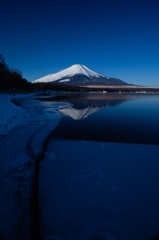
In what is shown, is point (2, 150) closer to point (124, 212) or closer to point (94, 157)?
point (94, 157)

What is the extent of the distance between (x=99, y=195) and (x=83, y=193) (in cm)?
29

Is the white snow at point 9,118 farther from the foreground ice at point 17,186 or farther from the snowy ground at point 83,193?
the snowy ground at point 83,193

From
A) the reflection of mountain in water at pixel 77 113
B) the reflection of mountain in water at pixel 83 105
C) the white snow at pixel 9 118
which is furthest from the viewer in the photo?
the reflection of mountain in water at pixel 83 105

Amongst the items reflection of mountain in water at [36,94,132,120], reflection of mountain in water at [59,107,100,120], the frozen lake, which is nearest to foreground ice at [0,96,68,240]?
the frozen lake

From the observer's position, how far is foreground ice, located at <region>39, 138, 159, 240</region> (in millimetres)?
1647

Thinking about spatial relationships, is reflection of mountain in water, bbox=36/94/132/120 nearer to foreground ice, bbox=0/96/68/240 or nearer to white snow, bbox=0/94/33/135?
white snow, bbox=0/94/33/135

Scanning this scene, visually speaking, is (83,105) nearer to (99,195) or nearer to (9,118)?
(9,118)

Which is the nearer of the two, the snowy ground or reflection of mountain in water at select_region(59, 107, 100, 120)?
the snowy ground

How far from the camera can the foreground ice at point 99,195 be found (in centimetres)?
165

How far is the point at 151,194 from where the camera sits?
220 cm

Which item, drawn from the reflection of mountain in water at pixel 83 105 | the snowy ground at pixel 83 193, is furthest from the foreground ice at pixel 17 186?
the reflection of mountain in water at pixel 83 105

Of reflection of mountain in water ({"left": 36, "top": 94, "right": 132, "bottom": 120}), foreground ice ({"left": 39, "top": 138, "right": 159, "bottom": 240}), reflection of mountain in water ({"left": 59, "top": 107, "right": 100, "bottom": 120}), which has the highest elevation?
reflection of mountain in water ({"left": 36, "top": 94, "right": 132, "bottom": 120})

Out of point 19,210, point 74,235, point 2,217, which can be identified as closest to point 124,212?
point 74,235

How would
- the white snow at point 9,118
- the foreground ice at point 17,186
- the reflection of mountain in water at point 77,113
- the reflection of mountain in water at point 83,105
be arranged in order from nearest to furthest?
the foreground ice at point 17,186
the white snow at point 9,118
the reflection of mountain in water at point 77,113
the reflection of mountain in water at point 83,105
